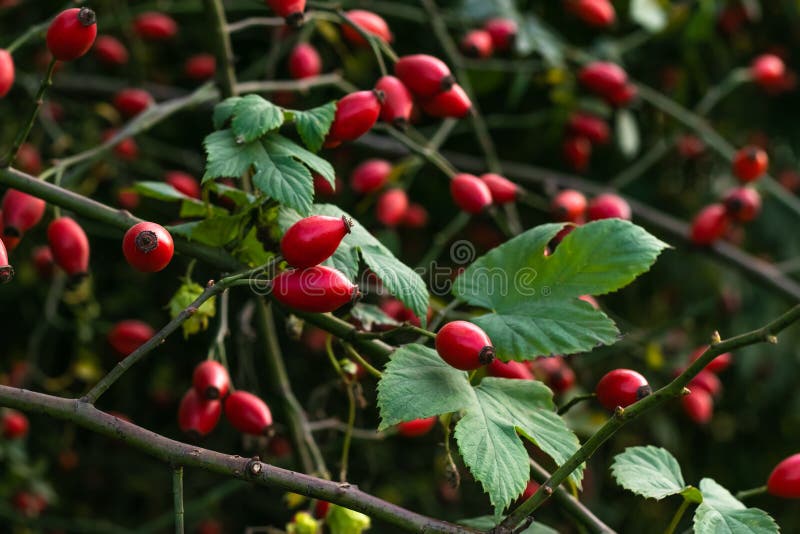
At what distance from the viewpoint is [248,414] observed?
60.3 inches

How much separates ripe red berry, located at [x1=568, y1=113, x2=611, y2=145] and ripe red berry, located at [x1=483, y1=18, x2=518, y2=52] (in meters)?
0.38

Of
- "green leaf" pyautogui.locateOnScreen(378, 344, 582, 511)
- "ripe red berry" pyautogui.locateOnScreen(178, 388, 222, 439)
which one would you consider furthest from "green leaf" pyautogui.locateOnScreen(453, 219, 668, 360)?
"ripe red berry" pyautogui.locateOnScreen(178, 388, 222, 439)

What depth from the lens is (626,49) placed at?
9.34ft

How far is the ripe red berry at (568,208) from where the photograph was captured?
2.04 m

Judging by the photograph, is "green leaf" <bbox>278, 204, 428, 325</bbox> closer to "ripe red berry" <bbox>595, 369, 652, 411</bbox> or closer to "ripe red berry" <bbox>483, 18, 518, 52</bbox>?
"ripe red berry" <bbox>595, 369, 652, 411</bbox>

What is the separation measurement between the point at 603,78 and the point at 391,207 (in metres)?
0.84

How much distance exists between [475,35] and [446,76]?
2.92 feet

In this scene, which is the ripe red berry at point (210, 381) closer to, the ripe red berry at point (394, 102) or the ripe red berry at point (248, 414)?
the ripe red berry at point (248, 414)

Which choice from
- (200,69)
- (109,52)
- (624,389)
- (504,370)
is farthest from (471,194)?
(109,52)

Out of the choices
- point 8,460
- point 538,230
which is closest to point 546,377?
point 538,230

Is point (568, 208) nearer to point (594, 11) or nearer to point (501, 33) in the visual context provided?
point (501, 33)

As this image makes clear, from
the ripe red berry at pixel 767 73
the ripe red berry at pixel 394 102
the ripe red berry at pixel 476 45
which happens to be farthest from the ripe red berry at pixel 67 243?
the ripe red berry at pixel 767 73

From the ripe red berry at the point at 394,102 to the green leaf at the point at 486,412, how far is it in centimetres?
56

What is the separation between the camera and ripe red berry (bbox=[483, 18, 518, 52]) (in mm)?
2523
